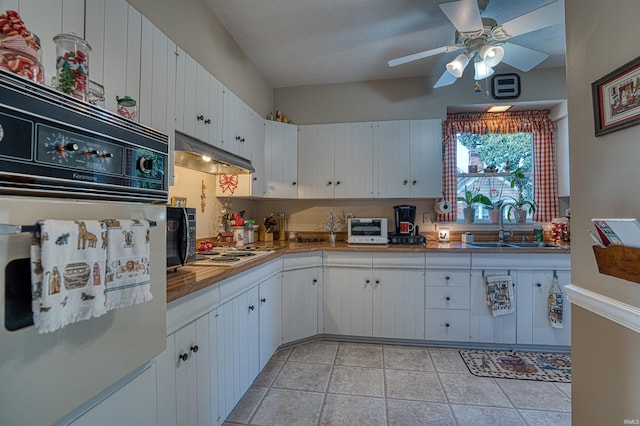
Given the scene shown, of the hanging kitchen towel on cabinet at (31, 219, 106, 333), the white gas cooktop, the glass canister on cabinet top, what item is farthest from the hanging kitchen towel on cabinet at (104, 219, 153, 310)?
the white gas cooktop

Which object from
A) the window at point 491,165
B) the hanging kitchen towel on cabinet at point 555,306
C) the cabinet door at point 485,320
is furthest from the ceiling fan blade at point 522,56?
the hanging kitchen towel on cabinet at point 555,306

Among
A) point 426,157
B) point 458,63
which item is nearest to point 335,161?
point 426,157

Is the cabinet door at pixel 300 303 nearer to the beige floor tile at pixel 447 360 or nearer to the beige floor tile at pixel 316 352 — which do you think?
the beige floor tile at pixel 316 352

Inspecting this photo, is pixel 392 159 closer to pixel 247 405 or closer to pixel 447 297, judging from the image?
pixel 447 297

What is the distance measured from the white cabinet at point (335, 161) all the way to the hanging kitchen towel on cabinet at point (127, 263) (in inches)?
96.9

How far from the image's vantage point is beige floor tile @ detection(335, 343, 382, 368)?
2412 millimetres

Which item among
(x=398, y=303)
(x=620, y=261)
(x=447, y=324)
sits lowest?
(x=447, y=324)

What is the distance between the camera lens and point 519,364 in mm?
2385

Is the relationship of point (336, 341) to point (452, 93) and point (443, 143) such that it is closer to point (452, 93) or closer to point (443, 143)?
point (443, 143)

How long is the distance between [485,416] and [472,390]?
268 mm

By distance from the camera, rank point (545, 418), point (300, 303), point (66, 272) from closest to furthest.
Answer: point (66, 272), point (545, 418), point (300, 303)

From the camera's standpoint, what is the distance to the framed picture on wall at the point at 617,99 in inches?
36.9

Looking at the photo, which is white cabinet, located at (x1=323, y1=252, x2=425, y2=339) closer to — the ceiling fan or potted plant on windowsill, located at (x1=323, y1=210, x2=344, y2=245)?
potted plant on windowsill, located at (x1=323, y1=210, x2=344, y2=245)

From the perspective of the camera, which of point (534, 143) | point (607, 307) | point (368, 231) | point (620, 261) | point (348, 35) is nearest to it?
point (620, 261)
